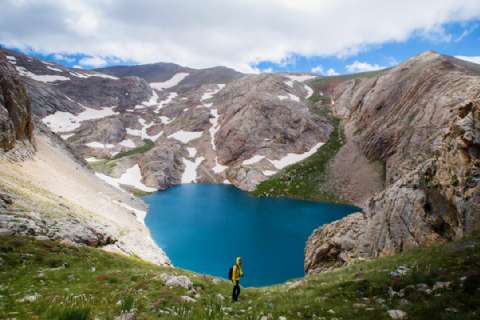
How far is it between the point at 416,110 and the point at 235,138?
247ft

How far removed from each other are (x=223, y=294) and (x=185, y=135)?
145480 millimetres

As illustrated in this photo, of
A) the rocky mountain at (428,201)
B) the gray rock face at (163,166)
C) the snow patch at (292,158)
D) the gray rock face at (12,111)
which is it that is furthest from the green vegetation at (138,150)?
the rocky mountain at (428,201)

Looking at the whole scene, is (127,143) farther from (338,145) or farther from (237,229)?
(237,229)

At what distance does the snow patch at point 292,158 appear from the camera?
124 meters

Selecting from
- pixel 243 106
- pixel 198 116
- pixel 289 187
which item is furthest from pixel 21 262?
pixel 198 116

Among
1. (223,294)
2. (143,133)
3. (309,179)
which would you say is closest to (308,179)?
(309,179)

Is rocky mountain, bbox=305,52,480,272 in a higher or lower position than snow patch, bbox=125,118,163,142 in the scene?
lower

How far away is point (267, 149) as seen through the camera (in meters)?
132

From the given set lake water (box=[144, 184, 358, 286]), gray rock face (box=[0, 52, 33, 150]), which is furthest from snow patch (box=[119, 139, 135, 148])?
gray rock face (box=[0, 52, 33, 150])

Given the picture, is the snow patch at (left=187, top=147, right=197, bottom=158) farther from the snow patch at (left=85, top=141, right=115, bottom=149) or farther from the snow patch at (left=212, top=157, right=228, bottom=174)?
the snow patch at (left=85, top=141, right=115, bottom=149)

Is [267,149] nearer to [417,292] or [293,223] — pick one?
[293,223]

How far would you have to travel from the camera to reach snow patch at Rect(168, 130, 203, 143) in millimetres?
153375

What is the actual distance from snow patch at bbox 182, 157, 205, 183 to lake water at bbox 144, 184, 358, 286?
21656mm

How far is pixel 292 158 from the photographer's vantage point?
12662 centimetres
